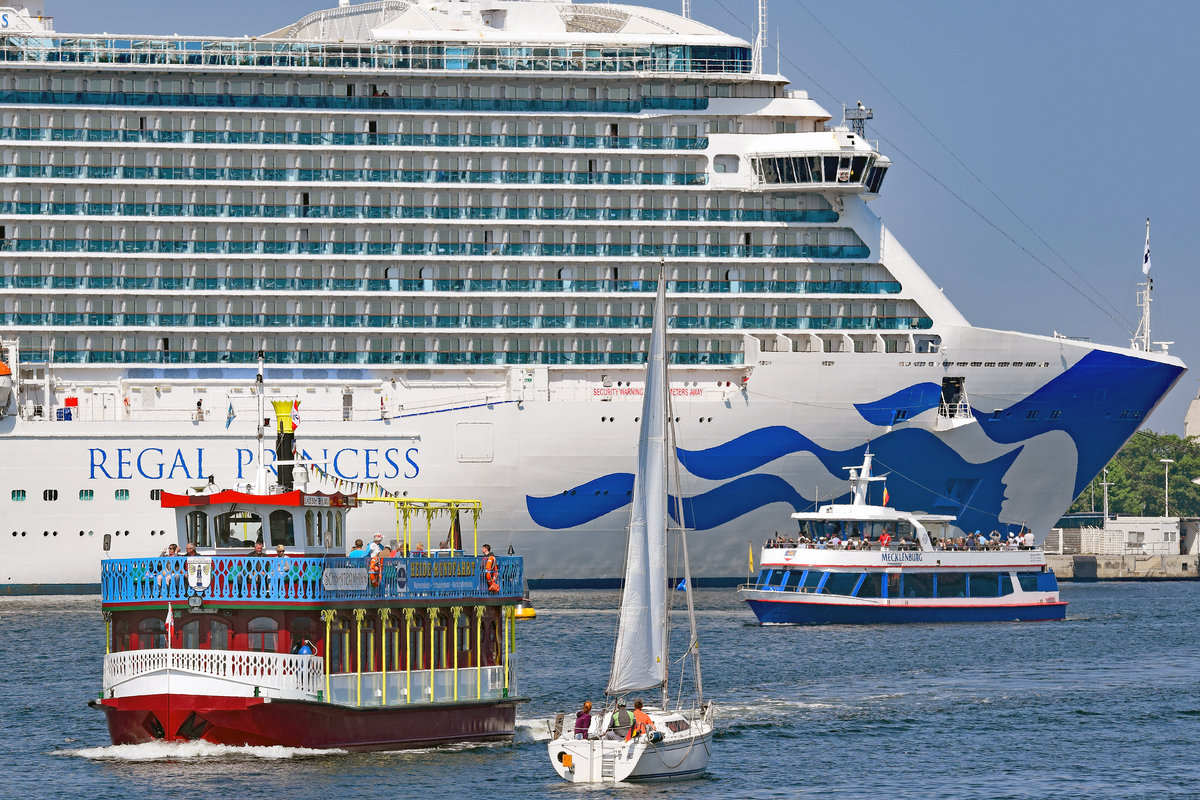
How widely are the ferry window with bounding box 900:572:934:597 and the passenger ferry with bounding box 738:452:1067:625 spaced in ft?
0.10

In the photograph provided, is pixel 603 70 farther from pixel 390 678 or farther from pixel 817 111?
pixel 390 678

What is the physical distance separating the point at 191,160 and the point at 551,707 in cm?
3564

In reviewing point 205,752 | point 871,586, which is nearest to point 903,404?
point 871,586

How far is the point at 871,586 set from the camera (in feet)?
192

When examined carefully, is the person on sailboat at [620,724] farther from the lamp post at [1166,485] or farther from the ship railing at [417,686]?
the lamp post at [1166,485]

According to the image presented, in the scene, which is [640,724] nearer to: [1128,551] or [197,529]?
[197,529]

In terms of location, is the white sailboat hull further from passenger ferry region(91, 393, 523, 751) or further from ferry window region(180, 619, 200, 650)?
ferry window region(180, 619, 200, 650)

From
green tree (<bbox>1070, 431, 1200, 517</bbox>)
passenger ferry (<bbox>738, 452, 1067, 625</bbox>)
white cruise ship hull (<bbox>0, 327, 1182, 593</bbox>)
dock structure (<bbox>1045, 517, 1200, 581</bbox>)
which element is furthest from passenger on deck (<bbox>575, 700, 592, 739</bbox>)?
green tree (<bbox>1070, 431, 1200, 517</bbox>)

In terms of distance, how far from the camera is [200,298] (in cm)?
6788

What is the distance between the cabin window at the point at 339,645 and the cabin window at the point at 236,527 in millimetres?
2034

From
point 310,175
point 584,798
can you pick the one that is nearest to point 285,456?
point 584,798

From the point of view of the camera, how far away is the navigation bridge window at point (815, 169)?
68750 millimetres

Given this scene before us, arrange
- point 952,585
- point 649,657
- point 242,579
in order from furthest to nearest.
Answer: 1. point 952,585
2. point 649,657
3. point 242,579

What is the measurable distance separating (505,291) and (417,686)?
3693 centimetres
